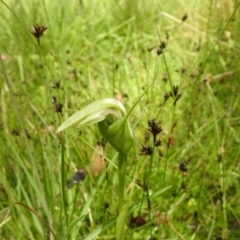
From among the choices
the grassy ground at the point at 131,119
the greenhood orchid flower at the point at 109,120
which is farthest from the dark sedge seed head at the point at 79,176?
the greenhood orchid flower at the point at 109,120

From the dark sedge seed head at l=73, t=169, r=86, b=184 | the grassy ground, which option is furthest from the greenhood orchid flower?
the dark sedge seed head at l=73, t=169, r=86, b=184

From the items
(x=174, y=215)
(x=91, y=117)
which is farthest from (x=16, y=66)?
(x=91, y=117)

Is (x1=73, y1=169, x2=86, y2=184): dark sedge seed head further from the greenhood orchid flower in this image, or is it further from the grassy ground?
the greenhood orchid flower

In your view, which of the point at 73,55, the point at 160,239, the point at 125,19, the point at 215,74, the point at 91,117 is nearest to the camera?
the point at 91,117

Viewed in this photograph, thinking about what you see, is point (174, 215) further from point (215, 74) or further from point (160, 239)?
point (215, 74)

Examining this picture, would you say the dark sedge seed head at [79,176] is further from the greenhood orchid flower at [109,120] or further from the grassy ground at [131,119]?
the greenhood orchid flower at [109,120]

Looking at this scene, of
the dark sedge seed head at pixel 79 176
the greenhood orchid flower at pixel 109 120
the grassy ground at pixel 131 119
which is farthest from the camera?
the dark sedge seed head at pixel 79 176
